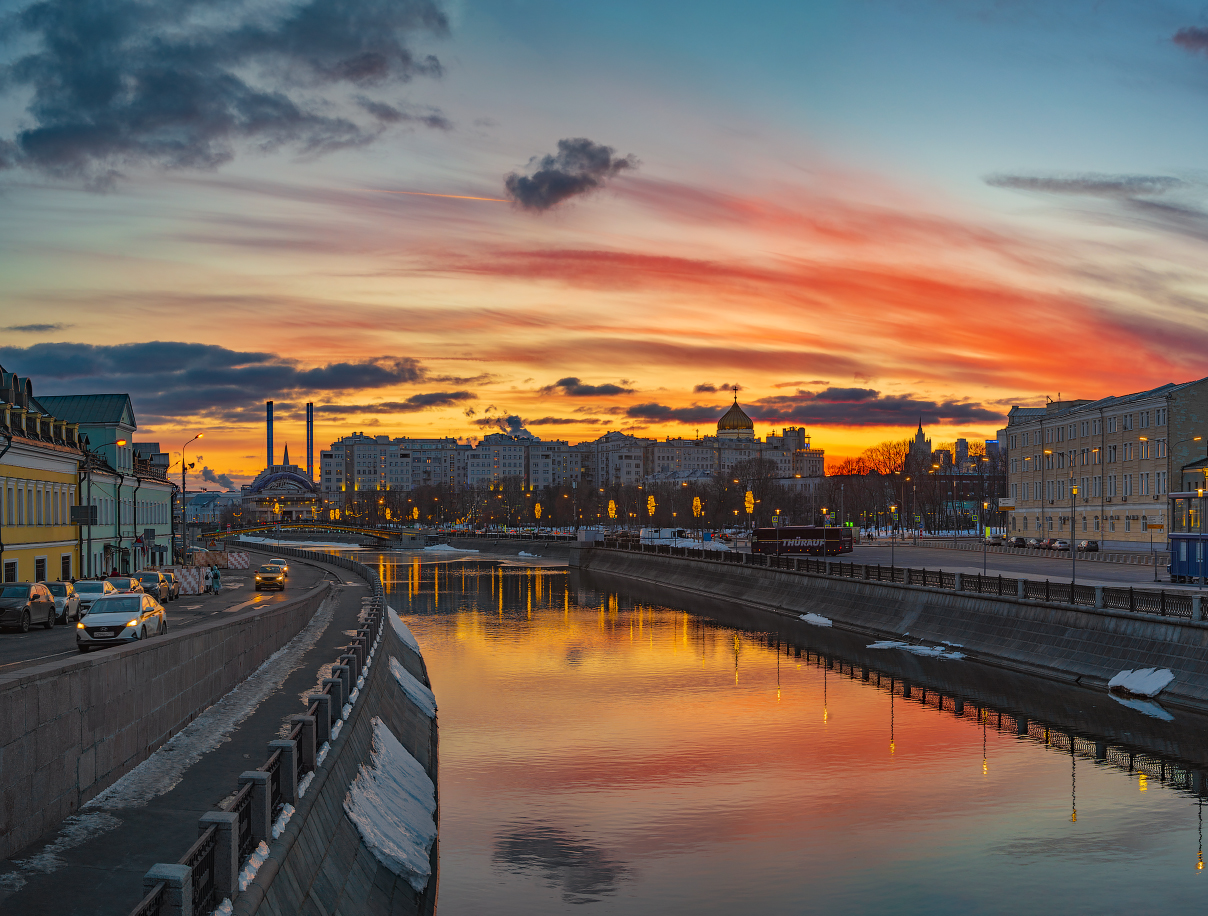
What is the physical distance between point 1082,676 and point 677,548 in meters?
60.9

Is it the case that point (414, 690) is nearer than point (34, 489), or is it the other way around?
point (414, 690)

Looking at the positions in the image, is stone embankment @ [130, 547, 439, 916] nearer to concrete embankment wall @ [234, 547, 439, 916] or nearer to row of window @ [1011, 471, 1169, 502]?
concrete embankment wall @ [234, 547, 439, 916]

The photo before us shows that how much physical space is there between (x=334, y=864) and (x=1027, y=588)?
3549 cm

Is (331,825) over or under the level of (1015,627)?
over

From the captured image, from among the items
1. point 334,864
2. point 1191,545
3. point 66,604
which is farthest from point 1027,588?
point 66,604

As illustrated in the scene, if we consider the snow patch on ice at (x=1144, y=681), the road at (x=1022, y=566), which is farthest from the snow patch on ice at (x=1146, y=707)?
the road at (x=1022, y=566)

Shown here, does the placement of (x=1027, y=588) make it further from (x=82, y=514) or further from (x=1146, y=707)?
(x=82, y=514)

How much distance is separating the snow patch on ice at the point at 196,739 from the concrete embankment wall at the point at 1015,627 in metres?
26.2

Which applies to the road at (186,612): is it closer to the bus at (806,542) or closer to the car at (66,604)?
the car at (66,604)

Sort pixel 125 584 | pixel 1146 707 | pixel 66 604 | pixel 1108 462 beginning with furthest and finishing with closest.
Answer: pixel 1108 462, pixel 125 584, pixel 66 604, pixel 1146 707

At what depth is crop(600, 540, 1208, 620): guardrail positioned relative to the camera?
35.0 metres

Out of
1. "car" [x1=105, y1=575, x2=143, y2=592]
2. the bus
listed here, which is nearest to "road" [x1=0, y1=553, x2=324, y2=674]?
"car" [x1=105, y1=575, x2=143, y2=592]

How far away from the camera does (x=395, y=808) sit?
68.8 ft

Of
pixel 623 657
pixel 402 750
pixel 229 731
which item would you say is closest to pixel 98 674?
pixel 229 731
